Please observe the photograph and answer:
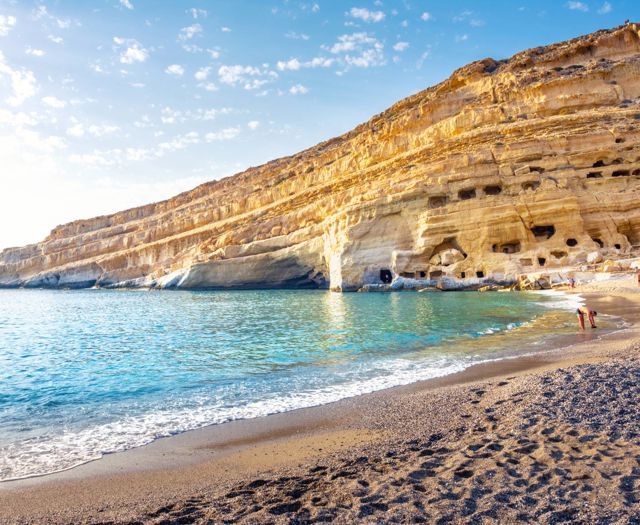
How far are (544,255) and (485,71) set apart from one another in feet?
89.6

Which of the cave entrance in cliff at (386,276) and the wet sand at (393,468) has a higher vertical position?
the cave entrance in cliff at (386,276)

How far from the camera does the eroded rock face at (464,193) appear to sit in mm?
29875

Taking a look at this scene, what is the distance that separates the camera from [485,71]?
47.6 metres

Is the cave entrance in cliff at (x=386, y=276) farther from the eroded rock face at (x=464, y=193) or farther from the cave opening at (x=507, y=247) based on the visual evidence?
the cave opening at (x=507, y=247)

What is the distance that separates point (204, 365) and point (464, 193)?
28.2m

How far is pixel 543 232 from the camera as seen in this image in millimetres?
31344

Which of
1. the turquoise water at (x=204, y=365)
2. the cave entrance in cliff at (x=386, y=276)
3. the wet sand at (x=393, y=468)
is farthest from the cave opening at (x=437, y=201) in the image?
the wet sand at (x=393, y=468)

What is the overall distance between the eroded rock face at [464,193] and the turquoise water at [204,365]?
1213 centimetres

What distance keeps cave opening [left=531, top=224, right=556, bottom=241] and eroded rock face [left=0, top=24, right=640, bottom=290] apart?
92mm

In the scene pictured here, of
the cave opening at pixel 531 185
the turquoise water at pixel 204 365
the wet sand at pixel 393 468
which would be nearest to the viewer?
the wet sand at pixel 393 468

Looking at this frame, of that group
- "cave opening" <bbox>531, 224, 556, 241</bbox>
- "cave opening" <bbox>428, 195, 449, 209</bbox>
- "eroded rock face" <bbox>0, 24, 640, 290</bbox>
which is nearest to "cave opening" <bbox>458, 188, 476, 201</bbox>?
"eroded rock face" <bbox>0, 24, 640, 290</bbox>

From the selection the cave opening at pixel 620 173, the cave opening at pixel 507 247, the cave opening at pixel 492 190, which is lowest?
the cave opening at pixel 507 247

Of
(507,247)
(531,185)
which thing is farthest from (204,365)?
(531,185)

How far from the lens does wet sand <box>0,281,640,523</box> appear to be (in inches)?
130
